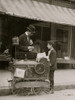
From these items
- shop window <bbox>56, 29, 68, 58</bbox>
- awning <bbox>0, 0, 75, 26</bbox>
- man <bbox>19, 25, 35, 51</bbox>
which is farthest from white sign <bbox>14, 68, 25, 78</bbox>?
shop window <bbox>56, 29, 68, 58</bbox>

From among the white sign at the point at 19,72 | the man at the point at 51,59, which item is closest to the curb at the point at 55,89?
the white sign at the point at 19,72

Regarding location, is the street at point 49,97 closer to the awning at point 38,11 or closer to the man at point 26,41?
the man at point 26,41

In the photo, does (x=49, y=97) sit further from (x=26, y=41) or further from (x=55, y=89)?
(x=26, y=41)

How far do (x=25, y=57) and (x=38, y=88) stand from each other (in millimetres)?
1128

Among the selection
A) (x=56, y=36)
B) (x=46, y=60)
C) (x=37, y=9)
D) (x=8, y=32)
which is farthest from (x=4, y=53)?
(x=46, y=60)

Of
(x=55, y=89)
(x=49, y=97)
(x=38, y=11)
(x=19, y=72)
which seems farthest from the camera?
(x=38, y=11)

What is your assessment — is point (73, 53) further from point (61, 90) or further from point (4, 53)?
point (61, 90)

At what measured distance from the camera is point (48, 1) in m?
17.4

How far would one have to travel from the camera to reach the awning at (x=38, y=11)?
46.8 ft

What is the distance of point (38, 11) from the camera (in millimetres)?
15672

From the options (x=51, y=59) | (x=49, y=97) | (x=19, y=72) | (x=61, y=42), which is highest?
(x=61, y=42)

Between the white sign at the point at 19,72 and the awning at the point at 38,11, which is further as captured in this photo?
the awning at the point at 38,11

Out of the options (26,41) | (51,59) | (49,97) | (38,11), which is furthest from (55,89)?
(38,11)

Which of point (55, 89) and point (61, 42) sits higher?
point (61, 42)
